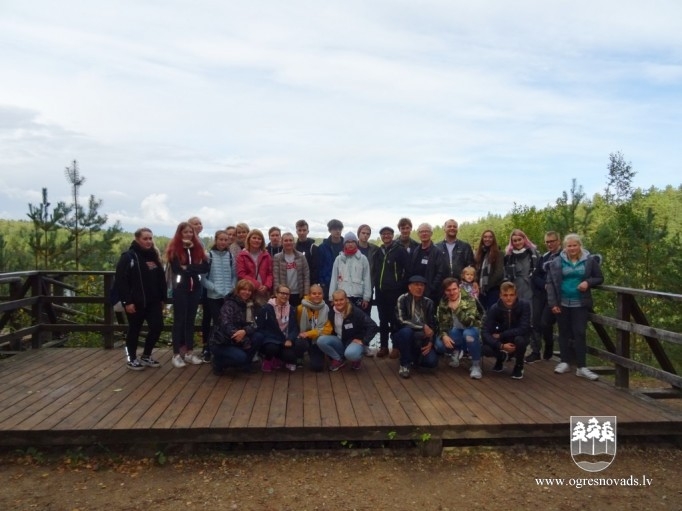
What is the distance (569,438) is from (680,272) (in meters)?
7.86

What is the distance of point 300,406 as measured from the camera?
14.1ft

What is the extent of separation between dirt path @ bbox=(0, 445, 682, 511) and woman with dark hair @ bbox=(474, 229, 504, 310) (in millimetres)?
2152

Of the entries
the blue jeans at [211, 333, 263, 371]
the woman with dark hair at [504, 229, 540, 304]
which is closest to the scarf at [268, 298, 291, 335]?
the blue jeans at [211, 333, 263, 371]

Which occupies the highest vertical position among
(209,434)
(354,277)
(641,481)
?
(354,277)

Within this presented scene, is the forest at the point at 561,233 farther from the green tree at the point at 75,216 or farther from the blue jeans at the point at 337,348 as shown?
the blue jeans at the point at 337,348

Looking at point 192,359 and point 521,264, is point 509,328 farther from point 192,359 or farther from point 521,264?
point 192,359

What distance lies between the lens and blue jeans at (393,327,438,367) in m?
5.23

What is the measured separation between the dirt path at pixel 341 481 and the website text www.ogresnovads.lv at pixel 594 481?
1 cm

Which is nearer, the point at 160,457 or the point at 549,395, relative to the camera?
the point at 160,457

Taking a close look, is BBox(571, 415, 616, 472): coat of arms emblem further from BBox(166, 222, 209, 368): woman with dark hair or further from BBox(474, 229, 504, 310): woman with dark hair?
BBox(166, 222, 209, 368): woman with dark hair

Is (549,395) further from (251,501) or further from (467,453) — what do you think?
(251,501)

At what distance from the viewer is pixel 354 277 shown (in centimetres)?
582

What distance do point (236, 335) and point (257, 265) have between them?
0.91 m

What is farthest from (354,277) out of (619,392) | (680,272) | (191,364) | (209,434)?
(680,272)
